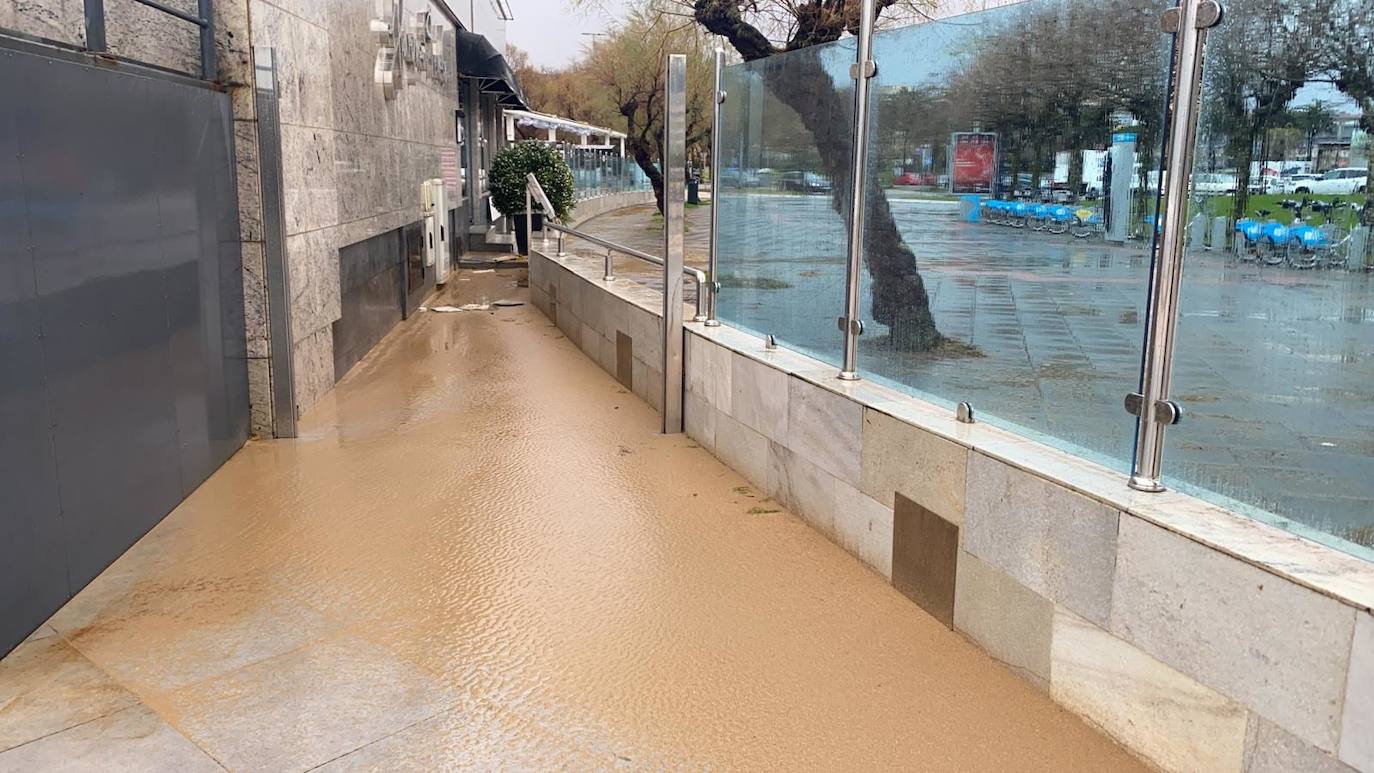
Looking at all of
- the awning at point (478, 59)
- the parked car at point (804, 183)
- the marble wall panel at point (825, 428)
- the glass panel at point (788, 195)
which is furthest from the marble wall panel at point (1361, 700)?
the awning at point (478, 59)

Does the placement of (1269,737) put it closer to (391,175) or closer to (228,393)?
(228,393)

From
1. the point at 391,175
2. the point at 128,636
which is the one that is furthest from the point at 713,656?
the point at 391,175

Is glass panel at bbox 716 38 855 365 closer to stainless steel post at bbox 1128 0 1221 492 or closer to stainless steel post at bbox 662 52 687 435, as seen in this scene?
stainless steel post at bbox 662 52 687 435

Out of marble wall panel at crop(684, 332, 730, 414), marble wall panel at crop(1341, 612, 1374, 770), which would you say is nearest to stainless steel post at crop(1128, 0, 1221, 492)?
marble wall panel at crop(1341, 612, 1374, 770)

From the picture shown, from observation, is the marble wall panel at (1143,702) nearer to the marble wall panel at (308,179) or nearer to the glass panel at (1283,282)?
the glass panel at (1283,282)

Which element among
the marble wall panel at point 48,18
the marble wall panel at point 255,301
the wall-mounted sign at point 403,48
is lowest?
the marble wall panel at point 255,301

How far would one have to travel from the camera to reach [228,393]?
6137mm

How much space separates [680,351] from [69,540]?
3.54 metres

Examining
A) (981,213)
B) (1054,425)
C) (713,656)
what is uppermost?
(981,213)

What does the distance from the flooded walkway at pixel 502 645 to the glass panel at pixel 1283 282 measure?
2.91 ft

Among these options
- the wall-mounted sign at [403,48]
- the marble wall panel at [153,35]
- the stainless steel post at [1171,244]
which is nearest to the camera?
the stainless steel post at [1171,244]

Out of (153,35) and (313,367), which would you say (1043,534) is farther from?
(313,367)

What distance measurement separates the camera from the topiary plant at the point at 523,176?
19.3 metres

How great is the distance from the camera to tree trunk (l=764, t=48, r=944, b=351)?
4.49 m
